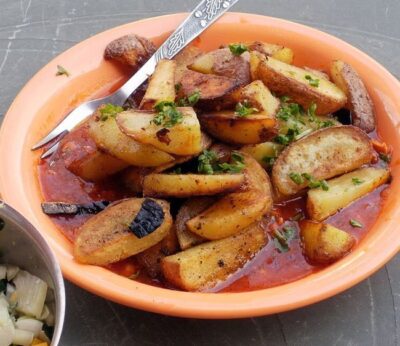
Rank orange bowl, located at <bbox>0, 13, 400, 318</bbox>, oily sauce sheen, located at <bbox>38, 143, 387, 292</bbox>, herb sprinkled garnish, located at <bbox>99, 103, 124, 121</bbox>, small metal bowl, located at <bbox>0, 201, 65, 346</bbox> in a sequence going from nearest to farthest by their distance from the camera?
small metal bowl, located at <bbox>0, 201, 65, 346</bbox>, orange bowl, located at <bbox>0, 13, 400, 318</bbox>, oily sauce sheen, located at <bbox>38, 143, 387, 292</bbox>, herb sprinkled garnish, located at <bbox>99, 103, 124, 121</bbox>

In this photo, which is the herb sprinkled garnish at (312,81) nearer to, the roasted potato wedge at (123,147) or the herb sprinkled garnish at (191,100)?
the herb sprinkled garnish at (191,100)

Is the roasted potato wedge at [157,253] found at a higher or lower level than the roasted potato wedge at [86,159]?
lower

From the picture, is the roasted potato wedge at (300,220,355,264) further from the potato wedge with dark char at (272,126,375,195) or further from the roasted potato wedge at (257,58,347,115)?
the roasted potato wedge at (257,58,347,115)

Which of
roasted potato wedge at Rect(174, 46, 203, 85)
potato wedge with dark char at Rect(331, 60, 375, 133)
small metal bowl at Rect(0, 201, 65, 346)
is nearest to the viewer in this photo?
small metal bowl at Rect(0, 201, 65, 346)

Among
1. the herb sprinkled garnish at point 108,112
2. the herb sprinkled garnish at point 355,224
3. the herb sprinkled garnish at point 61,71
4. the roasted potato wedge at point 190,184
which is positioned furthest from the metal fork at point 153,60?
the herb sprinkled garnish at point 355,224

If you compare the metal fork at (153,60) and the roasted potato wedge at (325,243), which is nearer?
the roasted potato wedge at (325,243)

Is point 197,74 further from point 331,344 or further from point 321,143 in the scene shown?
point 331,344

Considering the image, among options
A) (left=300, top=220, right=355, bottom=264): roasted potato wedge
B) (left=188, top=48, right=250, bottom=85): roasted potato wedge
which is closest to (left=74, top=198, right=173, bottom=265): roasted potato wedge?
(left=300, top=220, right=355, bottom=264): roasted potato wedge
